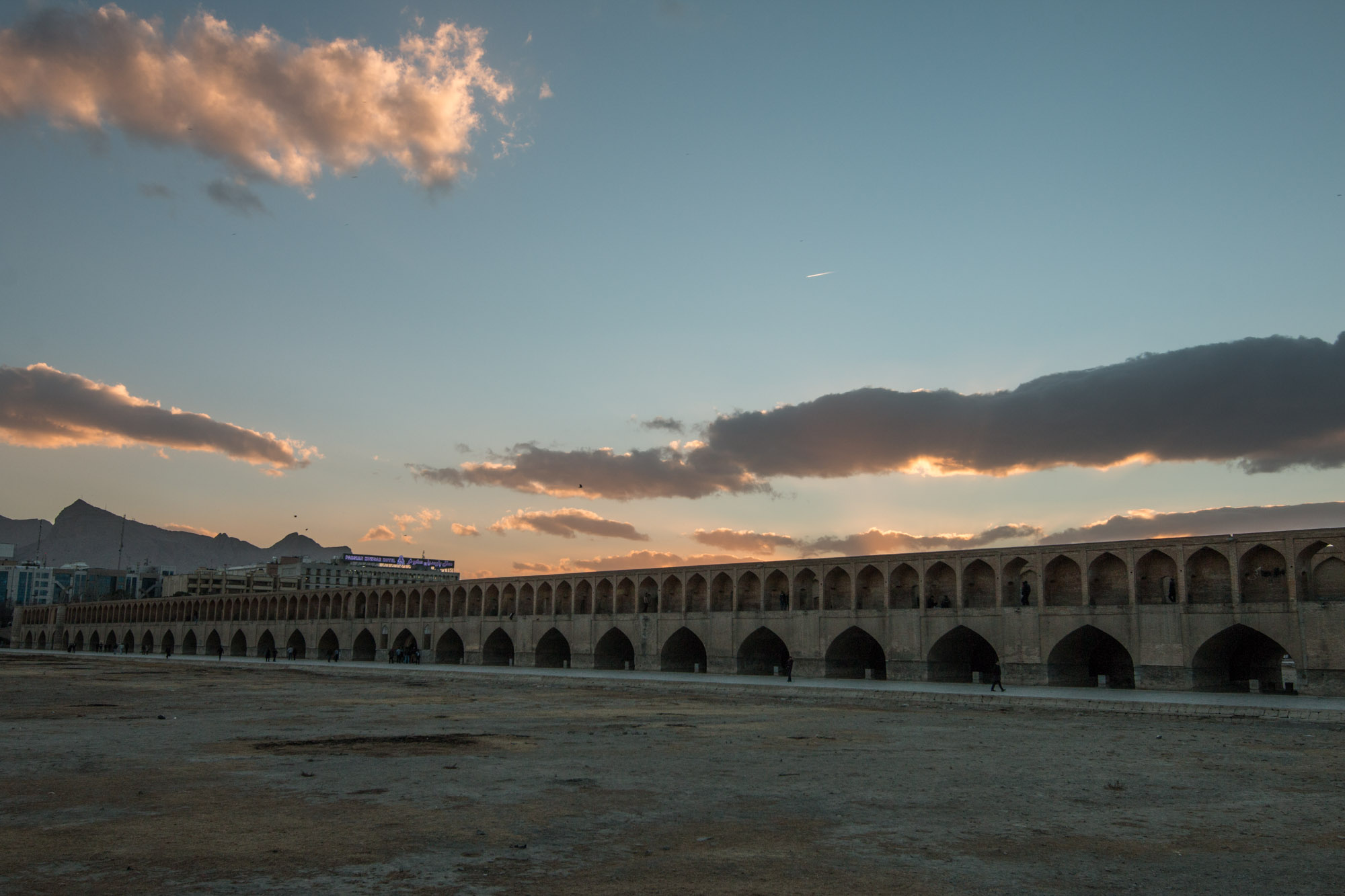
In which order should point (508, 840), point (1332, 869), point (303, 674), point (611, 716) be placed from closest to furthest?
point (1332, 869) → point (508, 840) → point (611, 716) → point (303, 674)

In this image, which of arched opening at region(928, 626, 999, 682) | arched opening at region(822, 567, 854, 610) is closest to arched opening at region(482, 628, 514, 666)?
arched opening at region(822, 567, 854, 610)

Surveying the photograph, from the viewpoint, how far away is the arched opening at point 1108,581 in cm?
3203

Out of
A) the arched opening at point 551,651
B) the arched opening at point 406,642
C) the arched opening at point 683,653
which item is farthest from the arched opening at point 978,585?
the arched opening at point 406,642

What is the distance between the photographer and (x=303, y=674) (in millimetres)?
44688

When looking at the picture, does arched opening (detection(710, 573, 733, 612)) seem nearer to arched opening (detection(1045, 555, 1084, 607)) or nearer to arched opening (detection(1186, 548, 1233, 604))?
arched opening (detection(1045, 555, 1084, 607))

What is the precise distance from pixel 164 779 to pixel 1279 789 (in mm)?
12802

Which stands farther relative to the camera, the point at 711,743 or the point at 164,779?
the point at 711,743

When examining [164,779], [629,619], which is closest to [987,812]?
[164,779]

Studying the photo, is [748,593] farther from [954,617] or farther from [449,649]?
[449,649]

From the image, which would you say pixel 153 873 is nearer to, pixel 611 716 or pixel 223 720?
pixel 223 720

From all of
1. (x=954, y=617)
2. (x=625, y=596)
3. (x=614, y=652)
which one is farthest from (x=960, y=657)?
(x=614, y=652)

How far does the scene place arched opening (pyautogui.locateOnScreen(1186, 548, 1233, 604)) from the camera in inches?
1174

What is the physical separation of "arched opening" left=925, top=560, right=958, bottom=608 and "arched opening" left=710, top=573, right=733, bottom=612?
9.94 meters

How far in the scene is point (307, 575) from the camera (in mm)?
142625
